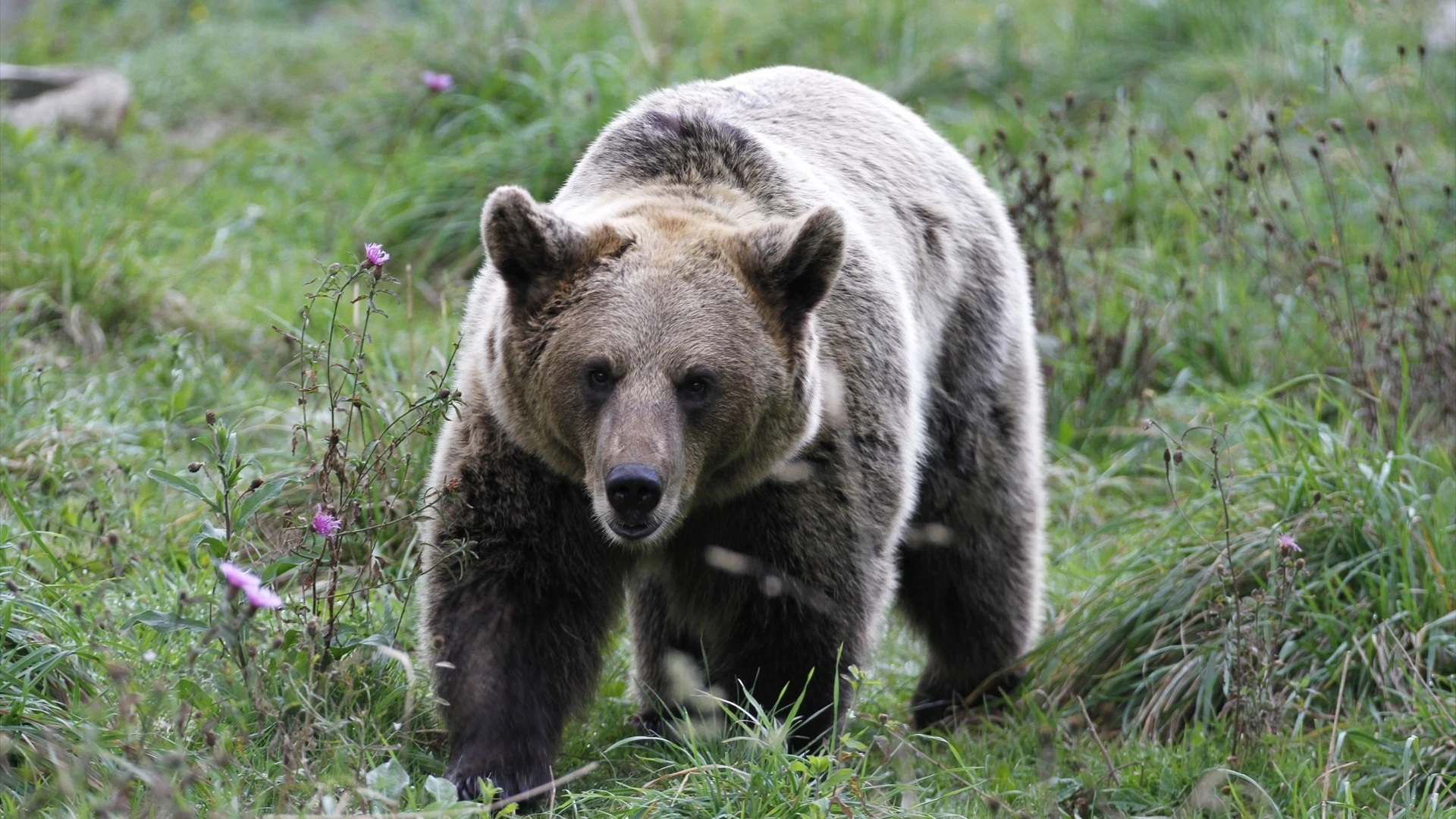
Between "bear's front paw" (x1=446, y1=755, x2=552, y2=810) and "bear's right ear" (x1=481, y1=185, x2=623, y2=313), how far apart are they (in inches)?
45.2

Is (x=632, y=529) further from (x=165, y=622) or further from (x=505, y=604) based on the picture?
(x=165, y=622)

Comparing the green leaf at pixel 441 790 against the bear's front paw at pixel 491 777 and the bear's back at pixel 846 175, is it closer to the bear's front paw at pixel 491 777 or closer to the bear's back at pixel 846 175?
the bear's front paw at pixel 491 777

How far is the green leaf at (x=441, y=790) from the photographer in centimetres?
343

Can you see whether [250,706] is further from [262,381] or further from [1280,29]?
[1280,29]

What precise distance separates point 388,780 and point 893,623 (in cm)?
294

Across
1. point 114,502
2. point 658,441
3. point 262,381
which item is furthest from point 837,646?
point 262,381

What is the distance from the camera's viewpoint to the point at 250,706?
3.39 metres

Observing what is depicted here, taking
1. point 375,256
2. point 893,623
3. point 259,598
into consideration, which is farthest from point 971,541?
point 259,598

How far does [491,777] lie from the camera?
13.0 feet

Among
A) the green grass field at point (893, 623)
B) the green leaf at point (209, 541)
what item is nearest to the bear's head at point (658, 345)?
the green grass field at point (893, 623)

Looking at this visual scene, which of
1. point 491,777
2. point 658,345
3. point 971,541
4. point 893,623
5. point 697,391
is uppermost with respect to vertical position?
point 658,345

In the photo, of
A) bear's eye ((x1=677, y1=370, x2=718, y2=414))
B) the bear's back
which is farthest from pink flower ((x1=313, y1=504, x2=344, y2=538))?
the bear's back

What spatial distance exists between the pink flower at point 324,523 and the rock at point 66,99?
19.1 ft

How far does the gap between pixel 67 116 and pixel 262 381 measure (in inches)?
140
